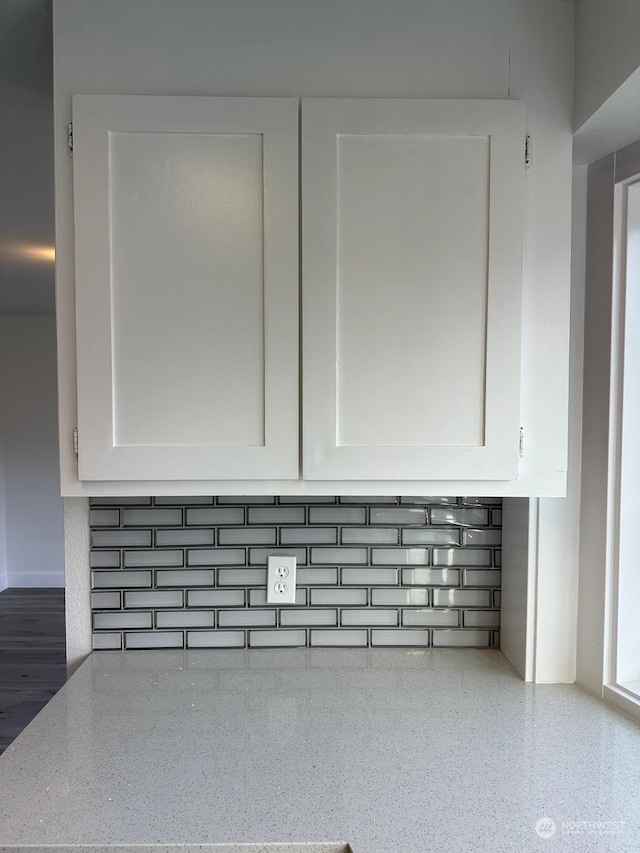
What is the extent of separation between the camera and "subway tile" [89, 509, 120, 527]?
4.89 feet

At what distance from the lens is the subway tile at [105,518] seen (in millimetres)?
1490

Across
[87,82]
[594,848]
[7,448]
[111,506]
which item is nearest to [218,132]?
[87,82]

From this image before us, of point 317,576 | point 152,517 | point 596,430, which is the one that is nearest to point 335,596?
point 317,576

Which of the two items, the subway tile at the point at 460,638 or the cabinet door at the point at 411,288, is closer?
the cabinet door at the point at 411,288

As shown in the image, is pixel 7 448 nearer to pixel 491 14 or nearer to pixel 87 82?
pixel 87 82

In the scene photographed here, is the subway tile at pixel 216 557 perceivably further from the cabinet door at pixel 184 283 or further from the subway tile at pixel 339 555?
the cabinet door at pixel 184 283

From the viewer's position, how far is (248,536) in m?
1.52

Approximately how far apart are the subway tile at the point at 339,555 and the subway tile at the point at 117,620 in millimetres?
456

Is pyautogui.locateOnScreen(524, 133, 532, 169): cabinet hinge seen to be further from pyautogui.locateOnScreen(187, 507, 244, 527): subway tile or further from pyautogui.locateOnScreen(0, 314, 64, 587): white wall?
pyautogui.locateOnScreen(0, 314, 64, 587): white wall

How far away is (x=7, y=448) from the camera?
20.8ft

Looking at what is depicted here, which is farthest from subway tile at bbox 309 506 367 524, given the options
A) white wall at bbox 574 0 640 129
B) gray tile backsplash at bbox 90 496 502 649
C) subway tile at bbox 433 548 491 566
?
white wall at bbox 574 0 640 129

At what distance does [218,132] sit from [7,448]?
6.09 m

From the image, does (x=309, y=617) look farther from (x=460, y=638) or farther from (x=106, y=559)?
(x=106, y=559)

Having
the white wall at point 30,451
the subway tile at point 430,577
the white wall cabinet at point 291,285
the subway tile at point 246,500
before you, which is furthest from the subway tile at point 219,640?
the white wall at point 30,451
